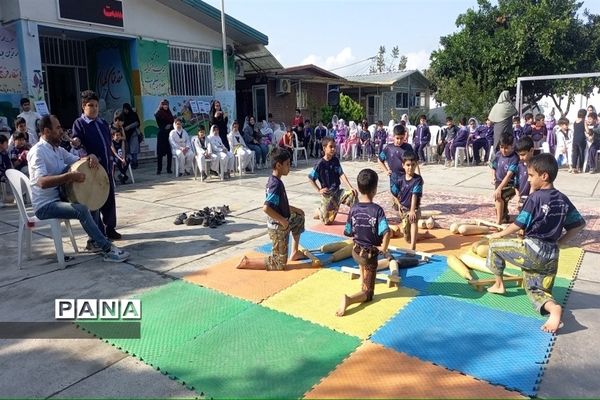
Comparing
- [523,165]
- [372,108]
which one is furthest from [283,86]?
[523,165]

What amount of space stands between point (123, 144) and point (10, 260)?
5.73 m

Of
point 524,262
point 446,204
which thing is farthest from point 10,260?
point 446,204

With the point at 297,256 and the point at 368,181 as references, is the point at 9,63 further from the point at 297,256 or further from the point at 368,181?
the point at 368,181

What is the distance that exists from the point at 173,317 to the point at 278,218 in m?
1.44

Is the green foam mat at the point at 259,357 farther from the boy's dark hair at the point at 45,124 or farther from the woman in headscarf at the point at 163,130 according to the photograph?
the woman in headscarf at the point at 163,130

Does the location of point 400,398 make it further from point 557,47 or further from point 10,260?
point 557,47

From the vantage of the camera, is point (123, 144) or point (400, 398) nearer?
point (400, 398)

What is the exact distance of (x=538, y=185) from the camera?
3674 millimetres

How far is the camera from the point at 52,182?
486cm

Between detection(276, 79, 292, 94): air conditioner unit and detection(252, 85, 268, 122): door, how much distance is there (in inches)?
23.4

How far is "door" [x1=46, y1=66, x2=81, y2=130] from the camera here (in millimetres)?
14914

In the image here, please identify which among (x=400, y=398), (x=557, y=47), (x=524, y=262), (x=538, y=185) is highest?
(x=557, y=47)

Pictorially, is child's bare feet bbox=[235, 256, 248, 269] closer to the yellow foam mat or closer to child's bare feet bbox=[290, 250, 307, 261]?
child's bare feet bbox=[290, 250, 307, 261]

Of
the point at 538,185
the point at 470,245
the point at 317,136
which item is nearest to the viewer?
the point at 538,185
